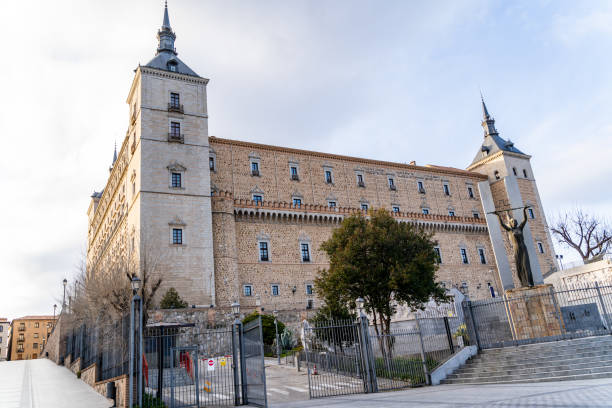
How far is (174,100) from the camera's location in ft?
105

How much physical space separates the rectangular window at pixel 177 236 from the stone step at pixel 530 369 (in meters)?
19.7

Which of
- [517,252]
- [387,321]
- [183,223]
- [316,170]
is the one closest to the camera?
[517,252]

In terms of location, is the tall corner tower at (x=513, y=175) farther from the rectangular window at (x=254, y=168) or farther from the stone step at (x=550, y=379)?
the stone step at (x=550, y=379)

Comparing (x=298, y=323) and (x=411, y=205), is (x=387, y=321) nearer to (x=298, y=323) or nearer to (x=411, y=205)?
(x=298, y=323)

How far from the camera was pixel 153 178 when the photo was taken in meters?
28.9

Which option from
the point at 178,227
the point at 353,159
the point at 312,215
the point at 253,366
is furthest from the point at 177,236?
the point at 253,366

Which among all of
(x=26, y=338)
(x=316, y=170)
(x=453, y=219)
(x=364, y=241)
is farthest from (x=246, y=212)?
(x=26, y=338)

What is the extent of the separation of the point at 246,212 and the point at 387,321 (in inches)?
687

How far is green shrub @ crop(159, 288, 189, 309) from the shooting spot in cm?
2500

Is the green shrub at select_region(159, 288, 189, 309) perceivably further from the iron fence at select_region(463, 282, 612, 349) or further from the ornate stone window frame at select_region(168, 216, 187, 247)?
the iron fence at select_region(463, 282, 612, 349)

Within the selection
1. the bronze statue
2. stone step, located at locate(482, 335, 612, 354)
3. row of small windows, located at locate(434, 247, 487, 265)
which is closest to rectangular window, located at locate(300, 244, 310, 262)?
row of small windows, located at locate(434, 247, 487, 265)

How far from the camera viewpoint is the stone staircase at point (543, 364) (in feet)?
34.9

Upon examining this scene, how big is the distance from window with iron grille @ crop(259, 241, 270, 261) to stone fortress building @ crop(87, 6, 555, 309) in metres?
0.08

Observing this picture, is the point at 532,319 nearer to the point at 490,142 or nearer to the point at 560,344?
the point at 560,344
